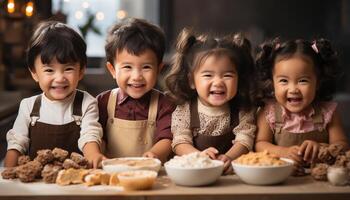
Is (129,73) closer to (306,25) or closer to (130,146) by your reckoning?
(130,146)

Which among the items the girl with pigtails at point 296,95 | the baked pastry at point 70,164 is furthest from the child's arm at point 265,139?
the baked pastry at point 70,164

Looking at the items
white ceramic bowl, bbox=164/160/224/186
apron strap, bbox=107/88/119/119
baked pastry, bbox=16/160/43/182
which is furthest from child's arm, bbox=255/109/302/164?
baked pastry, bbox=16/160/43/182

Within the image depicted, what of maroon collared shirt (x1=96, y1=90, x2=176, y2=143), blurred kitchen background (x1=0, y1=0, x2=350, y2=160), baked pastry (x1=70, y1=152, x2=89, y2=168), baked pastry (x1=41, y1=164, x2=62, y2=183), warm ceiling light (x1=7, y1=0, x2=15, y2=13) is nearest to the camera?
baked pastry (x1=41, y1=164, x2=62, y2=183)

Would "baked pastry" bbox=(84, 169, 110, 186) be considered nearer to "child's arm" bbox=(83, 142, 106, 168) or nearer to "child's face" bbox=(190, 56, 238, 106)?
"child's arm" bbox=(83, 142, 106, 168)

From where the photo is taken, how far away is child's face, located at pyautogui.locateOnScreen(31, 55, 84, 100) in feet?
5.67

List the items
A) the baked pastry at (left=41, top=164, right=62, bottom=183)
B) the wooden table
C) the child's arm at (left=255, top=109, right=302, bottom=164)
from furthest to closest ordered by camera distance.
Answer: the child's arm at (left=255, top=109, right=302, bottom=164) < the baked pastry at (left=41, top=164, right=62, bottom=183) < the wooden table

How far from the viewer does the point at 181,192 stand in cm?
132

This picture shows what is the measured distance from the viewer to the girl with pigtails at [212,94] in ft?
5.65

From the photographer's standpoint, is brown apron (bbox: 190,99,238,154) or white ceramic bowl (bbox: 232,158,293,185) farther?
brown apron (bbox: 190,99,238,154)

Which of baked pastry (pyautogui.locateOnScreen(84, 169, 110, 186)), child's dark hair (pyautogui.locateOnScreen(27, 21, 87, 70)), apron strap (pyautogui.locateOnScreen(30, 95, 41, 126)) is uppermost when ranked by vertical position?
child's dark hair (pyautogui.locateOnScreen(27, 21, 87, 70))

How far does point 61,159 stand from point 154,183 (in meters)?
0.29

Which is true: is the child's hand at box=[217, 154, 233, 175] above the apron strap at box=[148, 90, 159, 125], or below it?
below

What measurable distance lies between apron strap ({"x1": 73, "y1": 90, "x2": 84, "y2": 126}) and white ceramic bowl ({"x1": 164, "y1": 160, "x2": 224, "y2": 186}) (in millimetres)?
509

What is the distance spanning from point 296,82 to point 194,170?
1.81ft
